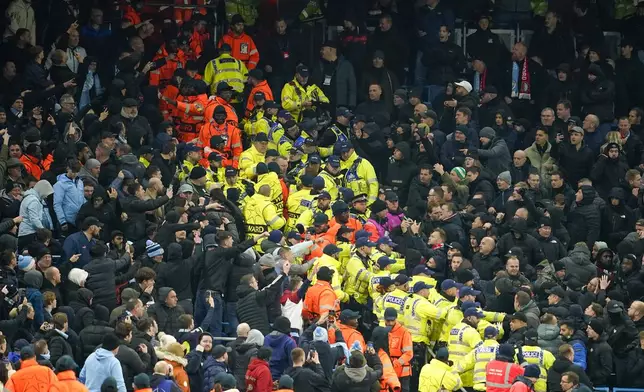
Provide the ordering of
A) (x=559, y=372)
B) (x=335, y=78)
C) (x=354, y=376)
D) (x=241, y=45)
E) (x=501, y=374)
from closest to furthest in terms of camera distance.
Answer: (x=354, y=376) → (x=501, y=374) → (x=559, y=372) → (x=241, y=45) → (x=335, y=78)

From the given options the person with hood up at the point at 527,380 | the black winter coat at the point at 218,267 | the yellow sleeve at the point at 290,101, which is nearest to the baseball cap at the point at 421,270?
the black winter coat at the point at 218,267

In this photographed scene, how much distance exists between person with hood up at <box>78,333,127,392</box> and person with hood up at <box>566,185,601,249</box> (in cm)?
1014

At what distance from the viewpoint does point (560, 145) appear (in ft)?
106

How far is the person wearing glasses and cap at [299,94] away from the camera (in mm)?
32375

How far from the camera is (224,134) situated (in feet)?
101

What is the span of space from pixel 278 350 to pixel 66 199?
4.75 meters

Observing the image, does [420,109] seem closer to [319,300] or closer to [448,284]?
[448,284]

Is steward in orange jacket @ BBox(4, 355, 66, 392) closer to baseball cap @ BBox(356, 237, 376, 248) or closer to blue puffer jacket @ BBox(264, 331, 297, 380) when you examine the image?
blue puffer jacket @ BBox(264, 331, 297, 380)

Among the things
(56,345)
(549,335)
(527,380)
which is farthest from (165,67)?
(527,380)

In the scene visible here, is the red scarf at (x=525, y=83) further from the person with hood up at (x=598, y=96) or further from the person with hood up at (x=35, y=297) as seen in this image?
the person with hood up at (x=35, y=297)

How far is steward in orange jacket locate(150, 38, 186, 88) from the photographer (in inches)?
1266

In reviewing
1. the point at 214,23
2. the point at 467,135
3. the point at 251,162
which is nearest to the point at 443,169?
the point at 467,135

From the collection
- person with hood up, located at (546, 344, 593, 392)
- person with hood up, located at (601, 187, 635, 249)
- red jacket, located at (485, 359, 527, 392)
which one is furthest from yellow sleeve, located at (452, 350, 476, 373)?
person with hood up, located at (601, 187, 635, 249)

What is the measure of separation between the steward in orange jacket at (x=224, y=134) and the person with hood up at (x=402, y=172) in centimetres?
250
